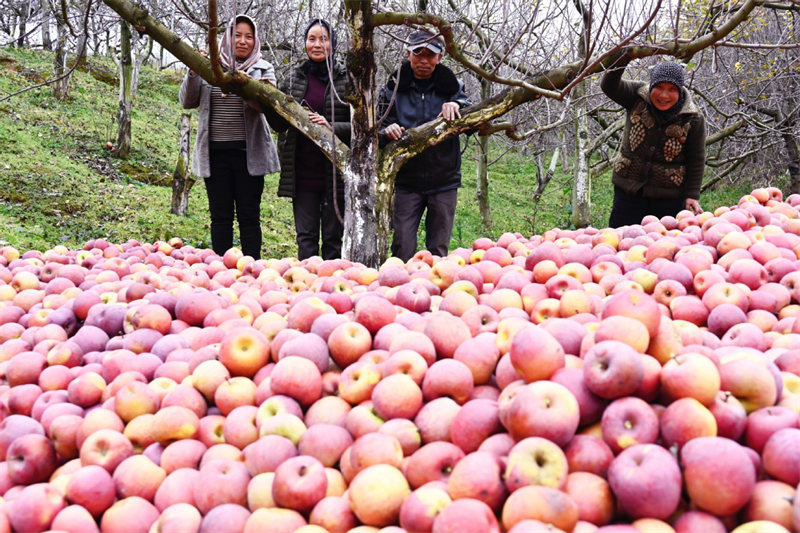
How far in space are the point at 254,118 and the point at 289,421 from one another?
3.82 m

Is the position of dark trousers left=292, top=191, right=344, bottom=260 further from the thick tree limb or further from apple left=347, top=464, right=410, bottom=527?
apple left=347, top=464, right=410, bottom=527

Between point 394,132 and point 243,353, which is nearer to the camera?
point 243,353

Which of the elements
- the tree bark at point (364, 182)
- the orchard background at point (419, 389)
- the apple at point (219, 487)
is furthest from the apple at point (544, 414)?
the tree bark at point (364, 182)

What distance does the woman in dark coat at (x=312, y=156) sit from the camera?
496 centimetres

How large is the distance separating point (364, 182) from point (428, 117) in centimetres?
152

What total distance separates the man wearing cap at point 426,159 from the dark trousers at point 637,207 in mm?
1499

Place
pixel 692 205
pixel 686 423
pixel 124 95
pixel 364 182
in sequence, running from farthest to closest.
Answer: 1. pixel 124 95
2. pixel 692 205
3. pixel 364 182
4. pixel 686 423

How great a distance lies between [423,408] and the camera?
1624mm

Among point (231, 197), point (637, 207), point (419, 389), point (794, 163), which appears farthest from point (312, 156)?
point (794, 163)

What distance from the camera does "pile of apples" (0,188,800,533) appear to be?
1260 millimetres

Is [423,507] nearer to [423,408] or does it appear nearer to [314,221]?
[423,408]

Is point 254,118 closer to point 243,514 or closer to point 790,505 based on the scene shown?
point 243,514

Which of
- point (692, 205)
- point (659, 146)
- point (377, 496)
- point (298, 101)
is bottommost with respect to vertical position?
point (377, 496)

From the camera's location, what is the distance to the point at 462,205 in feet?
50.6
